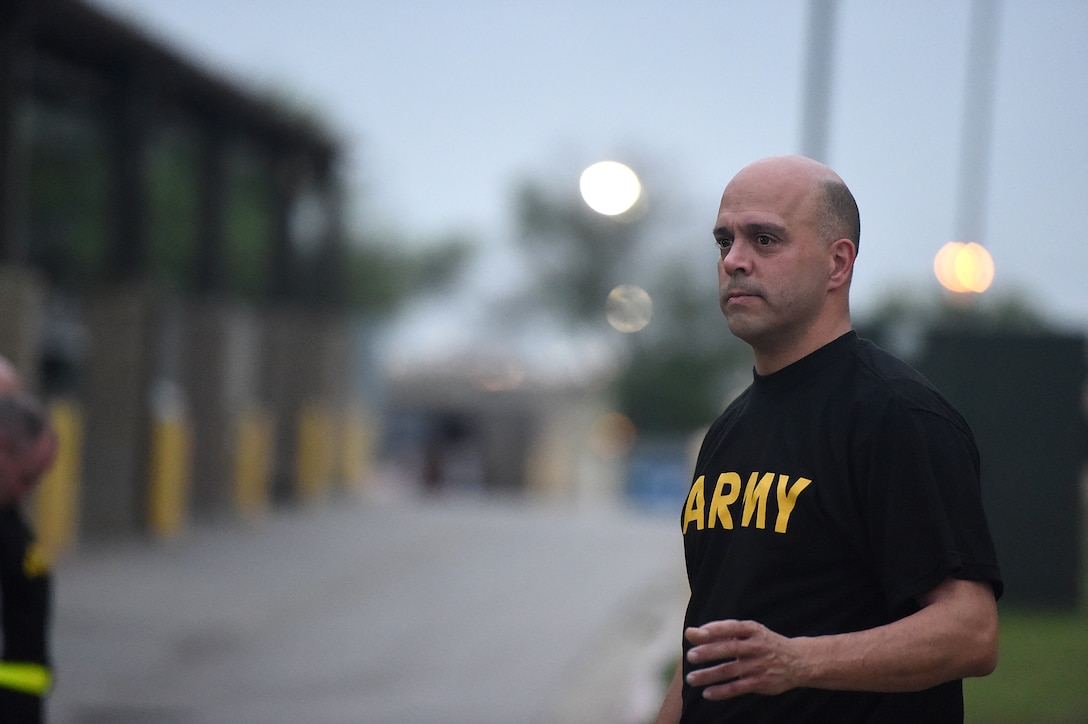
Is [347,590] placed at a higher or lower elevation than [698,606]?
lower

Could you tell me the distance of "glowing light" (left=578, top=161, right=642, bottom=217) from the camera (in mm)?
13648

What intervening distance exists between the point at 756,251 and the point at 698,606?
2.33ft

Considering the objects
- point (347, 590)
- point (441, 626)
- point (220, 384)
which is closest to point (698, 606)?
point (441, 626)

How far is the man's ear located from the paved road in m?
6.15

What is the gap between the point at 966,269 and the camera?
25562 mm

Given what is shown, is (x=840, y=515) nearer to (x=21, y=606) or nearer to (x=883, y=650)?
(x=883, y=650)

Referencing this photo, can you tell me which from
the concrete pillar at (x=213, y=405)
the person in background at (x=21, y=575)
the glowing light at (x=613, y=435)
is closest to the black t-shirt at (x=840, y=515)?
the person in background at (x=21, y=575)

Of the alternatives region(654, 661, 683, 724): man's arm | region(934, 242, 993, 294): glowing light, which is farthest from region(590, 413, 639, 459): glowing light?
region(654, 661, 683, 724): man's arm

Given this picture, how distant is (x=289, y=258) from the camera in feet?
81.3

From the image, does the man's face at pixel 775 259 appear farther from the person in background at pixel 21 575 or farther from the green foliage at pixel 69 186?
the green foliage at pixel 69 186

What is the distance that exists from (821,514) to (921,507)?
0.68 ft

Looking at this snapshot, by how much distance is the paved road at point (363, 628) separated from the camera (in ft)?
31.8

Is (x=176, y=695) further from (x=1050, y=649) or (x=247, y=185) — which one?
(x=247, y=185)

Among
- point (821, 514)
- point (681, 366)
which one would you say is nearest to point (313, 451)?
point (821, 514)
